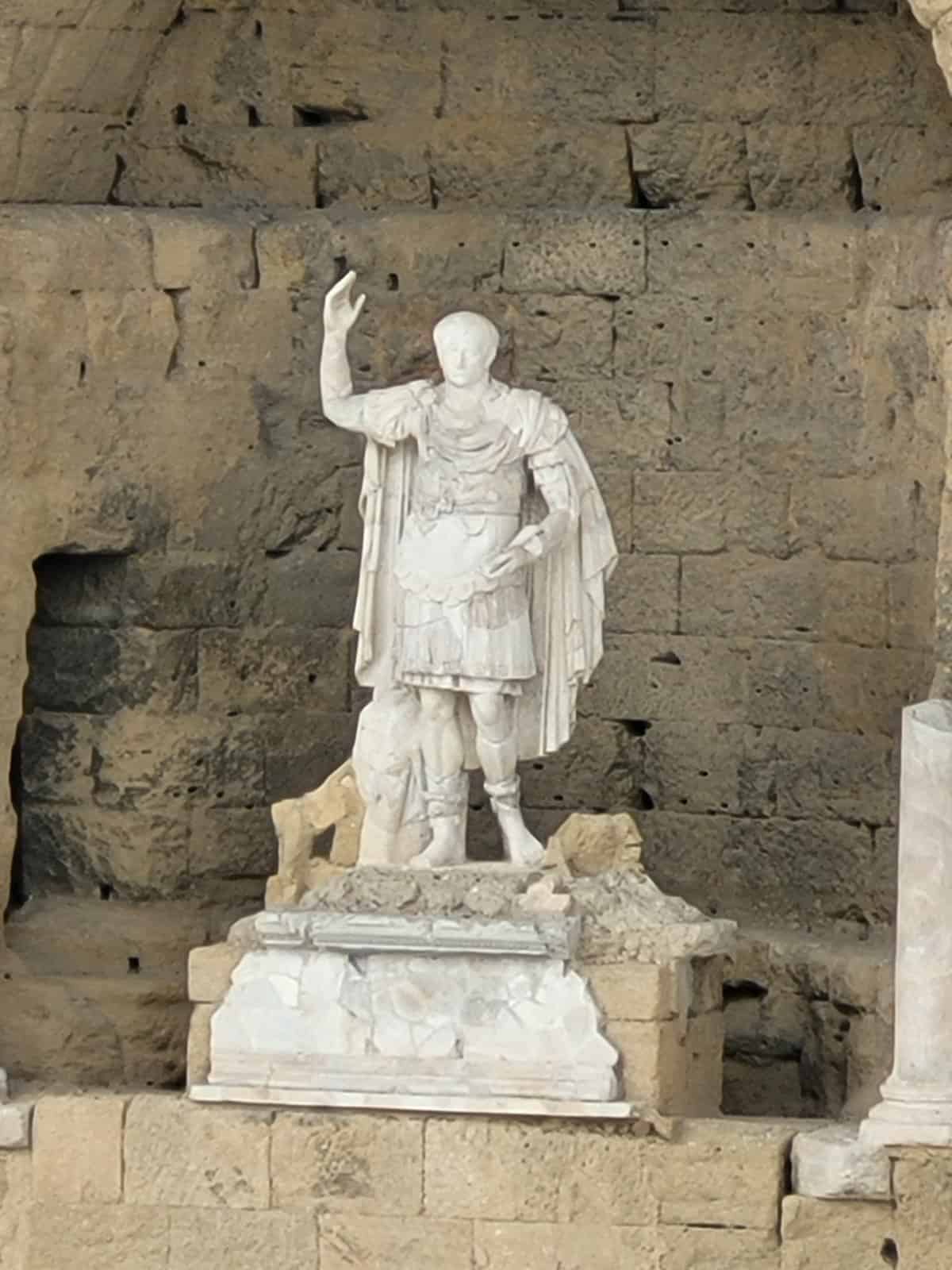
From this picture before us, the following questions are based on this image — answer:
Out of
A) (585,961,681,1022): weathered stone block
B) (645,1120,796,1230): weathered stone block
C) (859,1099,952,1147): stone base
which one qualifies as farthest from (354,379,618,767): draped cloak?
(859,1099,952,1147): stone base

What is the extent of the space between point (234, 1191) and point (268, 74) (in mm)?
3849

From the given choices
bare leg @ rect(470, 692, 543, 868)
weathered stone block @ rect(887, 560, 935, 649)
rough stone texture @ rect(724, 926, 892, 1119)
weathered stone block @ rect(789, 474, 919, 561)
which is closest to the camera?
bare leg @ rect(470, 692, 543, 868)

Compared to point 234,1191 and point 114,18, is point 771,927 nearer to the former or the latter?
point 234,1191

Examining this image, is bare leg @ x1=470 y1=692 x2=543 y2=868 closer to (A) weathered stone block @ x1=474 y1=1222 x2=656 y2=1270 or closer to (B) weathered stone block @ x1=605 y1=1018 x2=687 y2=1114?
(B) weathered stone block @ x1=605 y1=1018 x2=687 y2=1114

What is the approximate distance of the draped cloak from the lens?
1628 centimetres

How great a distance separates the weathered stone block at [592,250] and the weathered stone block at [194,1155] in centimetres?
308

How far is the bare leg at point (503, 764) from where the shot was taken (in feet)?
53.4

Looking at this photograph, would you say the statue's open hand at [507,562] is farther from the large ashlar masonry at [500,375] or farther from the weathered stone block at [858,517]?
the weathered stone block at [858,517]

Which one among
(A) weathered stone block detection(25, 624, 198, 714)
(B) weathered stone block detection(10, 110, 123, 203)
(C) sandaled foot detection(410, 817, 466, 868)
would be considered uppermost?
(B) weathered stone block detection(10, 110, 123, 203)

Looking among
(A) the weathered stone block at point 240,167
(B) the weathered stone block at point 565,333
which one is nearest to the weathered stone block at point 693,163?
Answer: (B) the weathered stone block at point 565,333

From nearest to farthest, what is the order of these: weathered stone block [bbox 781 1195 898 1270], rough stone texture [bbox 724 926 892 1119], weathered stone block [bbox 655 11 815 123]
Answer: weathered stone block [bbox 781 1195 898 1270]
rough stone texture [bbox 724 926 892 1119]
weathered stone block [bbox 655 11 815 123]

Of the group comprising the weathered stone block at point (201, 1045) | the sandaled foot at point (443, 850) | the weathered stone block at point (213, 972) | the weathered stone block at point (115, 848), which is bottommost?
the weathered stone block at point (201, 1045)

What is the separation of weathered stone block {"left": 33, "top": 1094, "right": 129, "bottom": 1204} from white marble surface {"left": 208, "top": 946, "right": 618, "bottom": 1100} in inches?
14.8

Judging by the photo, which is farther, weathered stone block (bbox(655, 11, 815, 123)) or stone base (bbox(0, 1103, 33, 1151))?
weathered stone block (bbox(655, 11, 815, 123))
